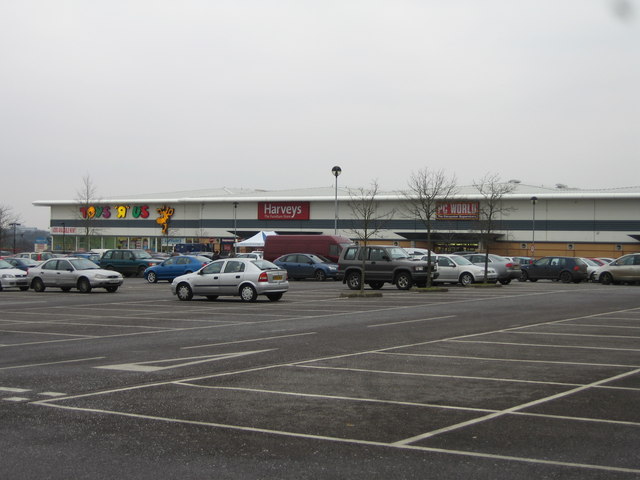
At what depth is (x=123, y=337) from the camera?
51.1ft

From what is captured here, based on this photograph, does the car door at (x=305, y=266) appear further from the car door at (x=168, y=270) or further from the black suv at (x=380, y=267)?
the black suv at (x=380, y=267)

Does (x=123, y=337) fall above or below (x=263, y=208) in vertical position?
below

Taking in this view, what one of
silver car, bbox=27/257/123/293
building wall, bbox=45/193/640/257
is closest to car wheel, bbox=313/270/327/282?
silver car, bbox=27/257/123/293

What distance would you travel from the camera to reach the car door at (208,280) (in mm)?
25047

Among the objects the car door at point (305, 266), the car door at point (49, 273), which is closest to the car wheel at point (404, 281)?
the car door at point (305, 266)

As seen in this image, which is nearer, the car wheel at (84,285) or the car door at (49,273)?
the car wheel at (84,285)

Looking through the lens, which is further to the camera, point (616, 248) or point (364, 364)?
point (616, 248)

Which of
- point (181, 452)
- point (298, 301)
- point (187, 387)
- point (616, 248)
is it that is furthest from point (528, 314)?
point (616, 248)

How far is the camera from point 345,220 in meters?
77.4

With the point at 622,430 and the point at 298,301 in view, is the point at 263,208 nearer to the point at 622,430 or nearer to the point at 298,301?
the point at 298,301

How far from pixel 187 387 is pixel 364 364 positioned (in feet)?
9.82

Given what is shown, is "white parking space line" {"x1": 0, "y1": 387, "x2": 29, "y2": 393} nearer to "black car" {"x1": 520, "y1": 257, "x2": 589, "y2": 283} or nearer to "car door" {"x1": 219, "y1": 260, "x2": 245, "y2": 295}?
"car door" {"x1": 219, "y1": 260, "x2": 245, "y2": 295}

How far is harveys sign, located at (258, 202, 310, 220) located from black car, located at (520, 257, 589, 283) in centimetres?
3952

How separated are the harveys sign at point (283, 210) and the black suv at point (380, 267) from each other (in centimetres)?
4815
